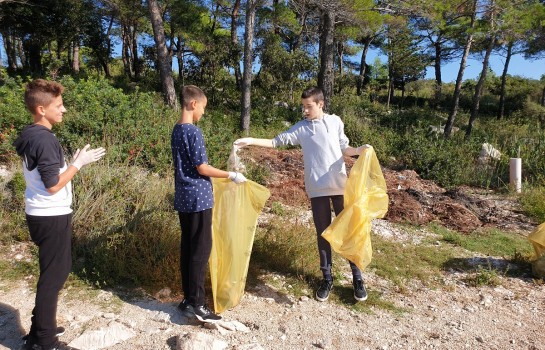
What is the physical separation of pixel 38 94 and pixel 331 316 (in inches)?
95.3

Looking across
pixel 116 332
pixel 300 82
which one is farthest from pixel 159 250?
pixel 300 82

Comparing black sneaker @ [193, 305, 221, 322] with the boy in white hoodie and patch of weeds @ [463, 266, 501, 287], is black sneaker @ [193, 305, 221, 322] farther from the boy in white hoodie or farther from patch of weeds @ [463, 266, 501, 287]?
patch of weeds @ [463, 266, 501, 287]

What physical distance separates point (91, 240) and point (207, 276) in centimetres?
124

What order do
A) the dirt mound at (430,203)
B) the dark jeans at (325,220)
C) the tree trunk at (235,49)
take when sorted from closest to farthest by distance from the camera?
the dark jeans at (325,220), the dirt mound at (430,203), the tree trunk at (235,49)

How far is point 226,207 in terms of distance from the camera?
9.52 feet

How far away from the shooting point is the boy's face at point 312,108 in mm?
3074

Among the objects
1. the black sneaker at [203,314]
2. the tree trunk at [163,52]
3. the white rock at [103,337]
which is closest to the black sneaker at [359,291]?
the black sneaker at [203,314]

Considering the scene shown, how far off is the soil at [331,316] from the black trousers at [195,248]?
0.85ft

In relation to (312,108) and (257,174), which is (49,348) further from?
(257,174)

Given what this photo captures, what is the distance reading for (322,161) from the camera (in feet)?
10.2

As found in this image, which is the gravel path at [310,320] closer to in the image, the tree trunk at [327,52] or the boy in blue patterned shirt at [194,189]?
the boy in blue patterned shirt at [194,189]

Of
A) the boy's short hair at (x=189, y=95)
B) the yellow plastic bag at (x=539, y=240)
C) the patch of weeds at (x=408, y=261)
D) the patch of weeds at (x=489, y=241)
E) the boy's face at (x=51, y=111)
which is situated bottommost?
the patch of weeds at (x=489, y=241)

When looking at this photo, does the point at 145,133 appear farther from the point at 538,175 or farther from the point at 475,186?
the point at 538,175

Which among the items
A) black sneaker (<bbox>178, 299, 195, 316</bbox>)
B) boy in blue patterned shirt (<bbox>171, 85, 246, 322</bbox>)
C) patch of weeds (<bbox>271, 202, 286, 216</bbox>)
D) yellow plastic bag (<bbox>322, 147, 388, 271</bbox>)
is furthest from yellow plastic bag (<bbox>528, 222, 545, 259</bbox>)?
black sneaker (<bbox>178, 299, 195, 316</bbox>)
